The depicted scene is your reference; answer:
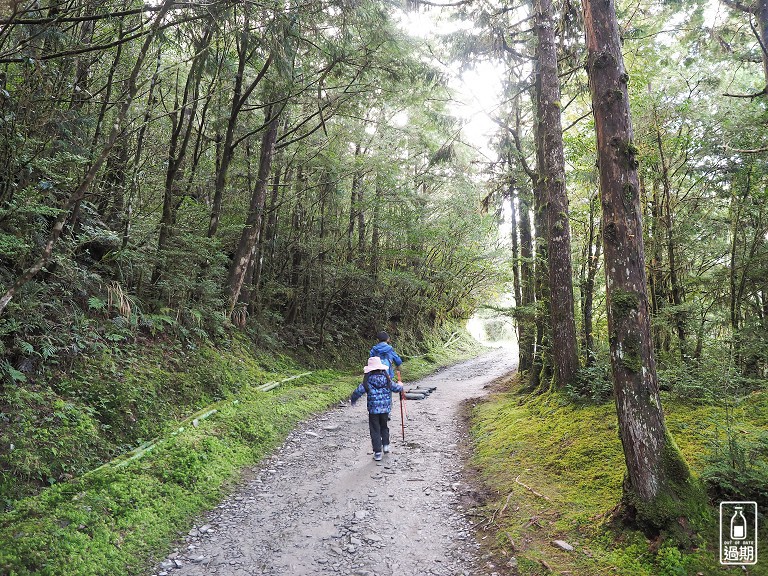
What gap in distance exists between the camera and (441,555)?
4.29 meters

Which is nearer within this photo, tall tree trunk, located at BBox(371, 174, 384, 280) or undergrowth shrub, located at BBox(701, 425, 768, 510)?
undergrowth shrub, located at BBox(701, 425, 768, 510)

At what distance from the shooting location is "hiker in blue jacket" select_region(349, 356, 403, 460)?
704 cm

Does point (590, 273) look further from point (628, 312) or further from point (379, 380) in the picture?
point (628, 312)

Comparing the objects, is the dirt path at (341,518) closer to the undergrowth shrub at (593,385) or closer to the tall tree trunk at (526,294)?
the undergrowth shrub at (593,385)

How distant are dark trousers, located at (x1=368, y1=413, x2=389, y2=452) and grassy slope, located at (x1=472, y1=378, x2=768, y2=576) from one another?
1619 mm

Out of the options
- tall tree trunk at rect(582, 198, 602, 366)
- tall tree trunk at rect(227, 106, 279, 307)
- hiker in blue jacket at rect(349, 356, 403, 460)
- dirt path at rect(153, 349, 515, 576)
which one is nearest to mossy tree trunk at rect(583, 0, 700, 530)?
dirt path at rect(153, 349, 515, 576)

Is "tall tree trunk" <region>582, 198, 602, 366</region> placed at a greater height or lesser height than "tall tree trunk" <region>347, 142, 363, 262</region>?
lesser

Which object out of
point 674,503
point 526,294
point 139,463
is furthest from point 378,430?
point 526,294

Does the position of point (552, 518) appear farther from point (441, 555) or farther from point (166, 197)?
point (166, 197)

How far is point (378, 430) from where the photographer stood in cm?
711

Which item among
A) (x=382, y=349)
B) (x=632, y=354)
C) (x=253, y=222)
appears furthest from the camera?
(x=253, y=222)

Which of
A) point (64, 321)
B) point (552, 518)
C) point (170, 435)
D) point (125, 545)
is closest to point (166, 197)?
point (64, 321)

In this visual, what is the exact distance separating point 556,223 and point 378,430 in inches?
207

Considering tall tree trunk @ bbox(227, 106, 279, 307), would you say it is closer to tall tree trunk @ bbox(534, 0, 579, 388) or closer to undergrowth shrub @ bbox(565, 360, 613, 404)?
tall tree trunk @ bbox(534, 0, 579, 388)
